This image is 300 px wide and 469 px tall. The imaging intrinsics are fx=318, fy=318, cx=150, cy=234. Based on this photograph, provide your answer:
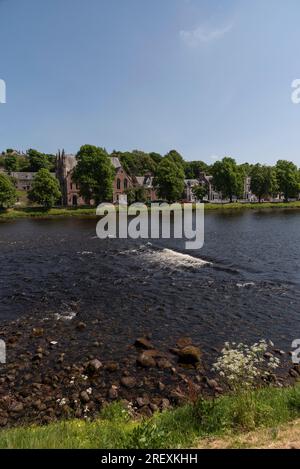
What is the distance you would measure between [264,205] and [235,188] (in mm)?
12709

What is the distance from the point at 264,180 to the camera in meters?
129

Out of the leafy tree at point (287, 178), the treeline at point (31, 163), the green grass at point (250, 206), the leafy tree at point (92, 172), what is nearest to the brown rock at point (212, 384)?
the leafy tree at point (92, 172)

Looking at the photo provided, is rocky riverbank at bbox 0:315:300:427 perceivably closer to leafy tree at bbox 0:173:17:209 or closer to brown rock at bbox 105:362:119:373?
brown rock at bbox 105:362:119:373

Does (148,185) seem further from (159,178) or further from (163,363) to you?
(163,363)

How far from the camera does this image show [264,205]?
12044cm

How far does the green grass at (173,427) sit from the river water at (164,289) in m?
5.85

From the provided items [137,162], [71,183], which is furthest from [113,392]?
[137,162]

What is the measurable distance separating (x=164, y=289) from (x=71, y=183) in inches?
3821

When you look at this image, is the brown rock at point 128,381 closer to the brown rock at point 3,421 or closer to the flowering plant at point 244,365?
the flowering plant at point 244,365

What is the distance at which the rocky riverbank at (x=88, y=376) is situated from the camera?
1180cm

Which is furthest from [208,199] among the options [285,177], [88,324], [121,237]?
[88,324]

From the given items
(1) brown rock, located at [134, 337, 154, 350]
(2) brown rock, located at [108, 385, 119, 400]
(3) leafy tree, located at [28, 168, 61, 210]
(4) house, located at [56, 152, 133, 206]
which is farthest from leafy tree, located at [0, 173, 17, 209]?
(2) brown rock, located at [108, 385, 119, 400]

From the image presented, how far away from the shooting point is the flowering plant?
518 inches

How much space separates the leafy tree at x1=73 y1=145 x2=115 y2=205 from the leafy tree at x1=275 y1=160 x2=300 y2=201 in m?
73.2
